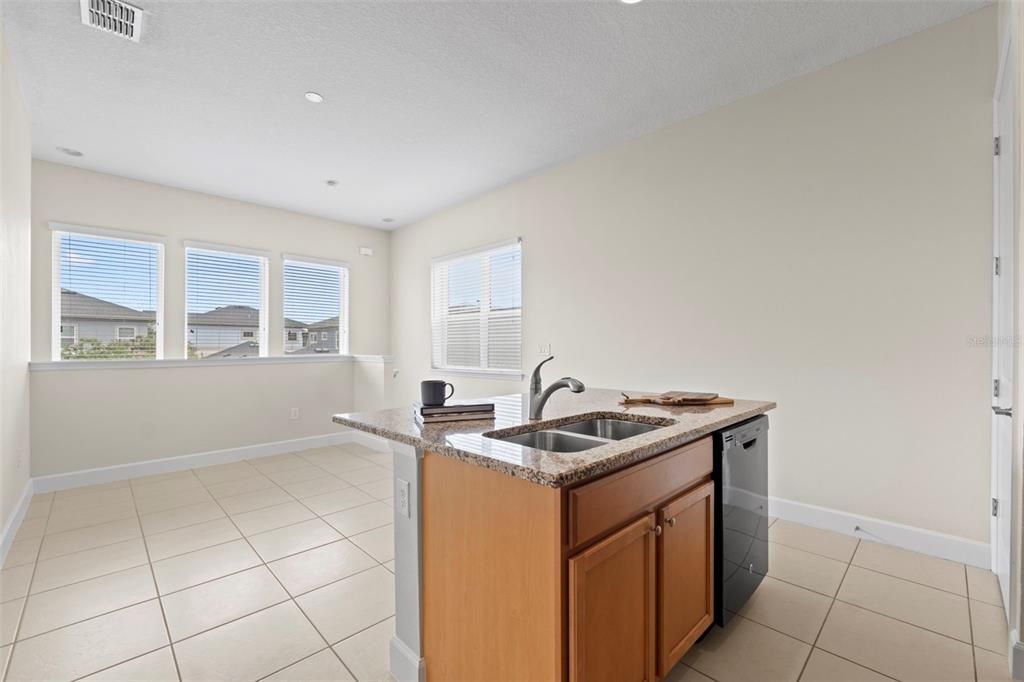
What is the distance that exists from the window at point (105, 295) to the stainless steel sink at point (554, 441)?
15.2 feet

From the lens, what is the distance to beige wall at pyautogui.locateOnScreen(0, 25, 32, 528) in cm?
262

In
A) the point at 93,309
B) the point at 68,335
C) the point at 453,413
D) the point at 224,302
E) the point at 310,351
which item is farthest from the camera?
the point at 310,351

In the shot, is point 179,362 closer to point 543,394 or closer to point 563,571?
point 543,394

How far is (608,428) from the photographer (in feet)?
6.77

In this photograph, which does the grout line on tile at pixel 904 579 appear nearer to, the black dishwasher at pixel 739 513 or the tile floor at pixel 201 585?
the black dishwasher at pixel 739 513

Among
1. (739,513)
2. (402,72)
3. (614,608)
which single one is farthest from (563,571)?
(402,72)

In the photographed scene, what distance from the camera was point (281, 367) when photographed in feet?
17.3

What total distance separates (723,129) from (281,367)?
16.2 ft

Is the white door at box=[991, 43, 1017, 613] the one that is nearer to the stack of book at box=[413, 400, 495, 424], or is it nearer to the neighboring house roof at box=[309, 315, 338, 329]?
the stack of book at box=[413, 400, 495, 424]

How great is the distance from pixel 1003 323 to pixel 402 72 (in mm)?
3442

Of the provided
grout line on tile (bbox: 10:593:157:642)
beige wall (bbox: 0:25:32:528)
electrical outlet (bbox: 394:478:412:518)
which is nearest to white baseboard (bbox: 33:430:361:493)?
beige wall (bbox: 0:25:32:528)

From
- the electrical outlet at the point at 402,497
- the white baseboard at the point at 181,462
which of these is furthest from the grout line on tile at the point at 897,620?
the white baseboard at the point at 181,462

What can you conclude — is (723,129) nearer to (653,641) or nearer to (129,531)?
(653,641)

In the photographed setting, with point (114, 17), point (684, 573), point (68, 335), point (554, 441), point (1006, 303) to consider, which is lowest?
point (684, 573)
